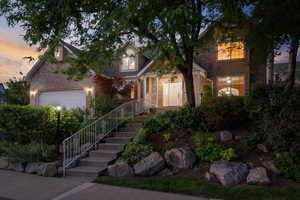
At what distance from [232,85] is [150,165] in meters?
9.53

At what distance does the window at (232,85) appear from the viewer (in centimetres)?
1328

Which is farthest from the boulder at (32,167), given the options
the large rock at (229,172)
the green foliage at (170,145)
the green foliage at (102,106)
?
the large rock at (229,172)

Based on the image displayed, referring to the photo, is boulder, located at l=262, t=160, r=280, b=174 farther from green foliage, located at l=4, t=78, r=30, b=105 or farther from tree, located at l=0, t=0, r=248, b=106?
green foliage, located at l=4, t=78, r=30, b=105

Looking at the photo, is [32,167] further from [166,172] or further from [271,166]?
[271,166]

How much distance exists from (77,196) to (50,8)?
6.24 m

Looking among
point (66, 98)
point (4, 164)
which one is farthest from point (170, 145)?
point (66, 98)

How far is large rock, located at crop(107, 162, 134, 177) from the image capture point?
6.02 m

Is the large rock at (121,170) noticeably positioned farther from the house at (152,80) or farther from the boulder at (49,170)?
the house at (152,80)

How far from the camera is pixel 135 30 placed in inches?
322

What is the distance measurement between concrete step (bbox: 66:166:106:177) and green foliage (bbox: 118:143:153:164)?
751mm

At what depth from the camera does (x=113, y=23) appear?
6.19 m

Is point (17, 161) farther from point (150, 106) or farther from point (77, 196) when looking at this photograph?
point (150, 106)

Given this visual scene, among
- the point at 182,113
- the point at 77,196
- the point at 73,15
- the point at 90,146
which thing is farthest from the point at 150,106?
the point at 77,196

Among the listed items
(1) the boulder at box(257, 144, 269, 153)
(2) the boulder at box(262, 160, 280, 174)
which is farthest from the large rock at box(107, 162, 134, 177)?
(1) the boulder at box(257, 144, 269, 153)
